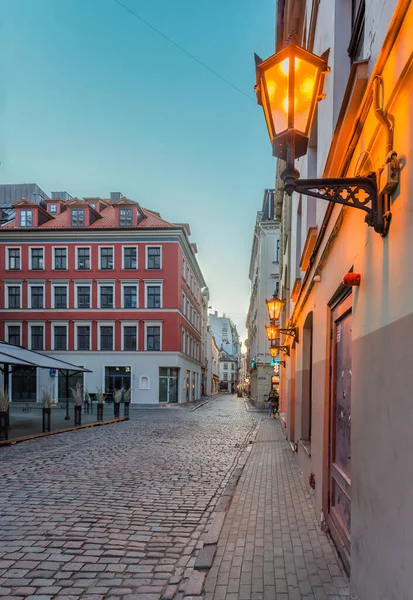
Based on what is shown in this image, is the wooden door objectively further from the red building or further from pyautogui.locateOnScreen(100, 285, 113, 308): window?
pyautogui.locateOnScreen(100, 285, 113, 308): window

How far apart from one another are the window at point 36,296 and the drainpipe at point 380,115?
38085 mm

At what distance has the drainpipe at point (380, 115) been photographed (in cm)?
268

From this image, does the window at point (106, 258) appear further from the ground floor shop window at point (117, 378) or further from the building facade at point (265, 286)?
the building facade at point (265, 286)

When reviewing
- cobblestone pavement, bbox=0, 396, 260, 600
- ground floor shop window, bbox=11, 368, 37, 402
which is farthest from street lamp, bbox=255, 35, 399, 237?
ground floor shop window, bbox=11, 368, 37, 402

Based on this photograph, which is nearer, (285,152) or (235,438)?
(285,152)

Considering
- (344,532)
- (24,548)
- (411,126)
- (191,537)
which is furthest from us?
(191,537)

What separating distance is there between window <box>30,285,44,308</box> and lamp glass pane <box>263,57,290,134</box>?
37565 millimetres

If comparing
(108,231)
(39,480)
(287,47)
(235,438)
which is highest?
(108,231)

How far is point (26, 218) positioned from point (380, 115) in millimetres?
40148

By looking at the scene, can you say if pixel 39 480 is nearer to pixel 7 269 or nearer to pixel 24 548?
pixel 24 548

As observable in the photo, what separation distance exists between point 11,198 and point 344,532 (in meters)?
53.5

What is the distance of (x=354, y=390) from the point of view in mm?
3674

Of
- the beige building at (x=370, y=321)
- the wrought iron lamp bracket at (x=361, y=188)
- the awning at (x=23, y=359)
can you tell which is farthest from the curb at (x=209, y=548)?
the awning at (x=23, y=359)

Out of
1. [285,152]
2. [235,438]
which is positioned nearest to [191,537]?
[285,152]
